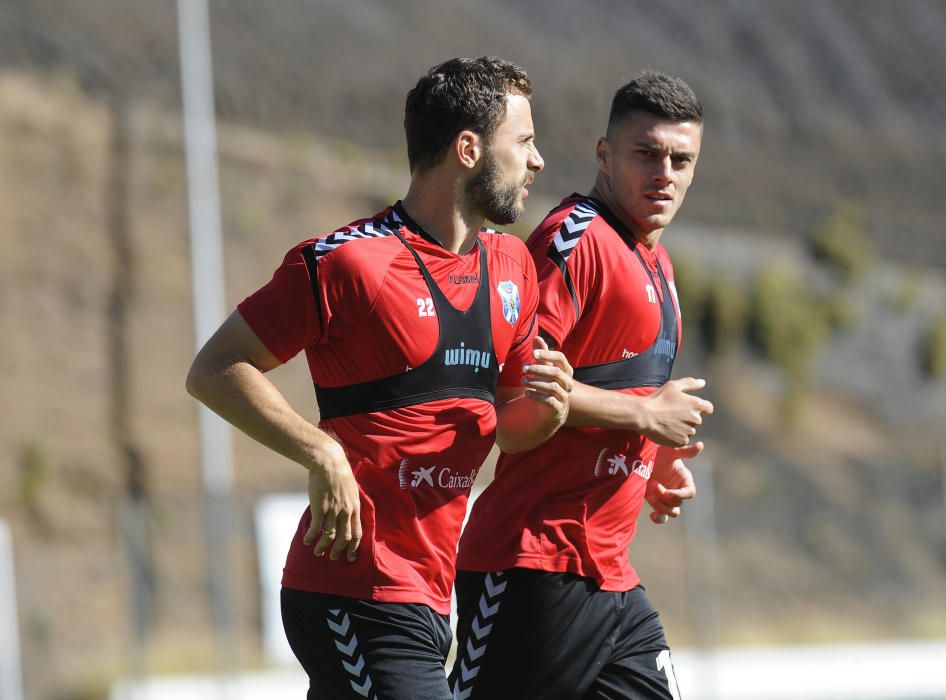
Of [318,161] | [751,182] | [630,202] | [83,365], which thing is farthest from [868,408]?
[630,202]

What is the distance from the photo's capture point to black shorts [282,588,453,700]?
3.81 m

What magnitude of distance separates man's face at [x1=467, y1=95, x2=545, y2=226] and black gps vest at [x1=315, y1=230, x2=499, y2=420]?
20cm

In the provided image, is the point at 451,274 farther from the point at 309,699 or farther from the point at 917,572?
the point at 917,572

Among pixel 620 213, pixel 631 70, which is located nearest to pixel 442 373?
pixel 620 213

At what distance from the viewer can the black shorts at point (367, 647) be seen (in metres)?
3.81

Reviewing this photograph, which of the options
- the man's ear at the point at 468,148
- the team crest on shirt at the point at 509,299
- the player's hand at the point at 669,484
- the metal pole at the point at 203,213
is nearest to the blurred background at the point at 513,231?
the metal pole at the point at 203,213

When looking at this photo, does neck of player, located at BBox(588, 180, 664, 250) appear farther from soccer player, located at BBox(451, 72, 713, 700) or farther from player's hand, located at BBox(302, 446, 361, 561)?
player's hand, located at BBox(302, 446, 361, 561)

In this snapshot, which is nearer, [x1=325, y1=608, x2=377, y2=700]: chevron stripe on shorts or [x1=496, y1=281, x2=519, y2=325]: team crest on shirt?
[x1=325, y1=608, x2=377, y2=700]: chevron stripe on shorts

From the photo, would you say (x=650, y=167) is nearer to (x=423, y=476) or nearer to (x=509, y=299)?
(x=509, y=299)

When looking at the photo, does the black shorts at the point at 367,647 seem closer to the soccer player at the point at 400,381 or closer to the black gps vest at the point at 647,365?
the soccer player at the point at 400,381

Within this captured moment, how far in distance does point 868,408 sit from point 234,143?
1433cm

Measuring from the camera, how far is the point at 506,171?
412cm

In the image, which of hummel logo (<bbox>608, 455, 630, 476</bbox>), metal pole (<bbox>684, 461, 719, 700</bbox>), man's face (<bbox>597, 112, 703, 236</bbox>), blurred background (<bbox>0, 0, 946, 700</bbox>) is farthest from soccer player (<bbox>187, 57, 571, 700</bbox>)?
blurred background (<bbox>0, 0, 946, 700</bbox>)

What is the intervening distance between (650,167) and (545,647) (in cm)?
163
